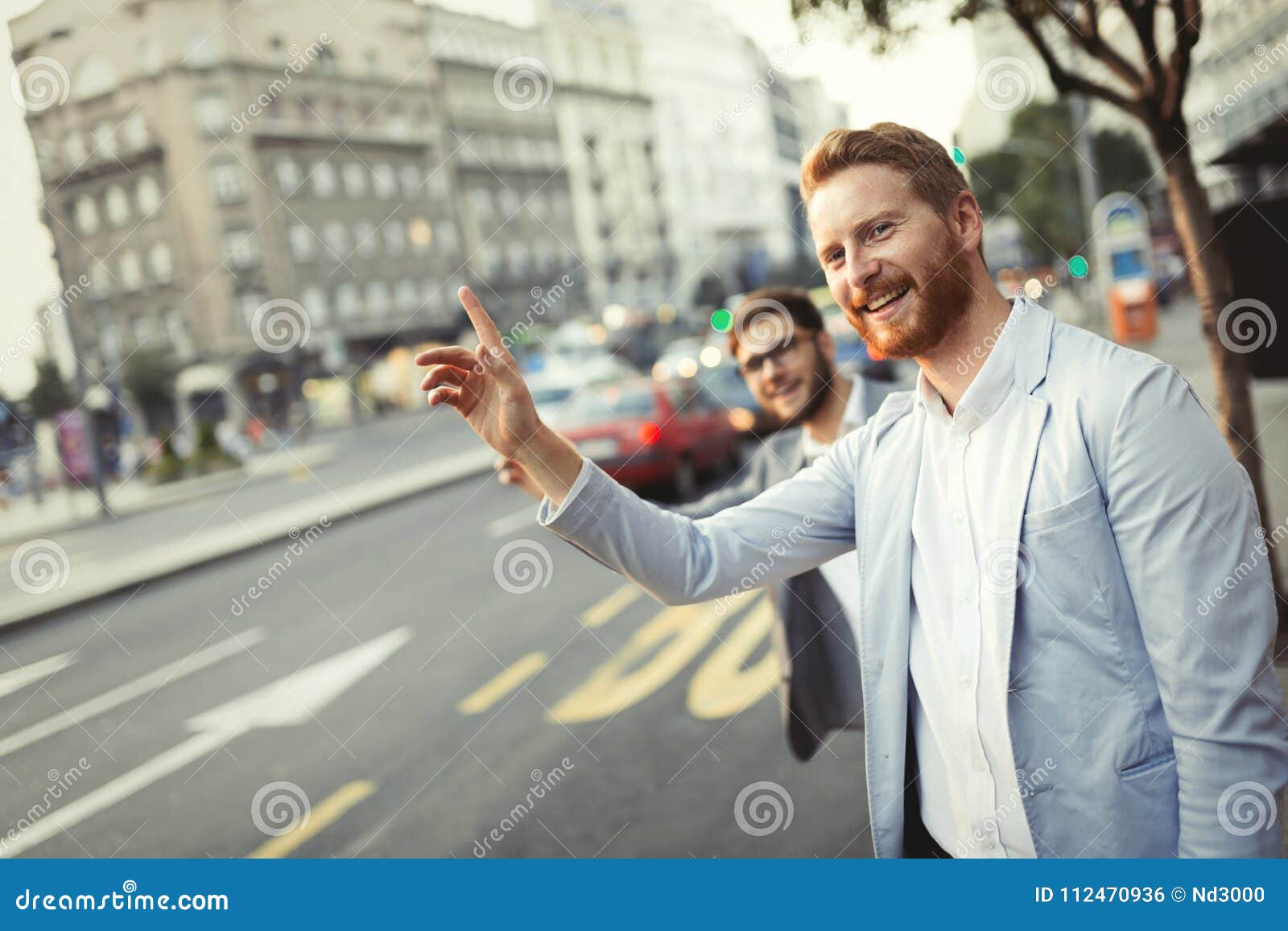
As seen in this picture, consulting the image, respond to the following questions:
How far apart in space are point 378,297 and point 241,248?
7692mm

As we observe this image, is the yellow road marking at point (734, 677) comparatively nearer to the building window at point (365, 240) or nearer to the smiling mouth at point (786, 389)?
the smiling mouth at point (786, 389)

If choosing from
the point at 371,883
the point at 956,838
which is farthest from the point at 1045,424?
the point at 371,883

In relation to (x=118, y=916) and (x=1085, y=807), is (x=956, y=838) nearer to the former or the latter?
(x=1085, y=807)

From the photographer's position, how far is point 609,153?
236ft

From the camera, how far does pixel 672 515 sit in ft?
6.51

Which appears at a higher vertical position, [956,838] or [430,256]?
[430,256]

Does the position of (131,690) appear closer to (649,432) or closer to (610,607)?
(610,607)

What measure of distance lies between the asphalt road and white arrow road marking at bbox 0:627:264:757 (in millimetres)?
24

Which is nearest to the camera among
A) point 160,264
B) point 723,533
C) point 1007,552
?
point 1007,552

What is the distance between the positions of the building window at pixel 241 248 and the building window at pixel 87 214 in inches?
471

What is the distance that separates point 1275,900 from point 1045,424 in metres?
0.93

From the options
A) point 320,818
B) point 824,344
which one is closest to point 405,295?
point 320,818

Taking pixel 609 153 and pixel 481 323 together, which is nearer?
pixel 481 323

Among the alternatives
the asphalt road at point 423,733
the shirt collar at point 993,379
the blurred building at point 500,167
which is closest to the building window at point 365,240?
the blurred building at point 500,167
